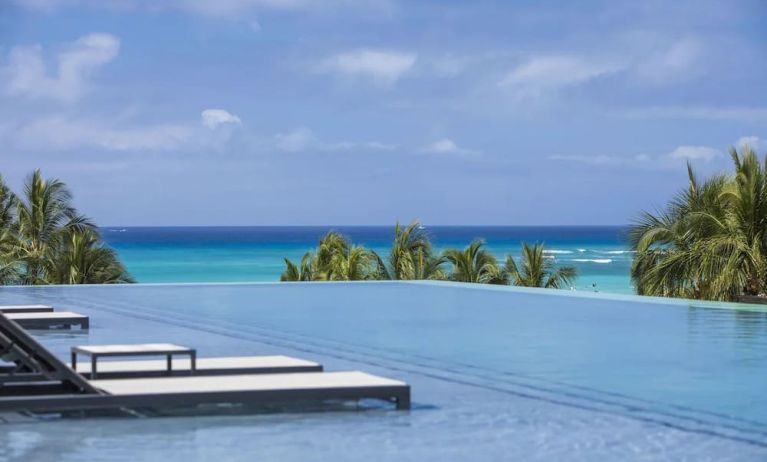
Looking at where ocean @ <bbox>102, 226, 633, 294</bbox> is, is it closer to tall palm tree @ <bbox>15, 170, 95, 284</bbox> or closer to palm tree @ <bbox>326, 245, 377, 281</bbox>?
palm tree @ <bbox>326, 245, 377, 281</bbox>

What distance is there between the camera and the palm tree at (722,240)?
49.0ft

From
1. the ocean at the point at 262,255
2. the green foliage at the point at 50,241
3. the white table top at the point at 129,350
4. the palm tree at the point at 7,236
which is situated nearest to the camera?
the white table top at the point at 129,350

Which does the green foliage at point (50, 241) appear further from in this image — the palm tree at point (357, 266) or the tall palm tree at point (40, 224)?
the palm tree at point (357, 266)

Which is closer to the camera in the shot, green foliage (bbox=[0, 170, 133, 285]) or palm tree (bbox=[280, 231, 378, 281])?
green foliage (bbox=[0, 170, 133, 285])

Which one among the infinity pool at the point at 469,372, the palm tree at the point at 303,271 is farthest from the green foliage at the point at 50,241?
the infinity pool at the point at 469,372

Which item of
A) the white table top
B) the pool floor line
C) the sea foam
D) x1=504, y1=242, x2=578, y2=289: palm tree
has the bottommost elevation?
the pool floor line

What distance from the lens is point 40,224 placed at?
24.9 meters

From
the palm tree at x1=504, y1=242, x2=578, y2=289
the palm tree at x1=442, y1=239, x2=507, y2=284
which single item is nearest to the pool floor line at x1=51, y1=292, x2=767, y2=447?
the palm tree at x1=442, y1=239, x2=507, y2=284

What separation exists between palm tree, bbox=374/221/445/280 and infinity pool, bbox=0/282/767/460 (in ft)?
27.9

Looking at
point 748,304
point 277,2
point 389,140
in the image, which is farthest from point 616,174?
point 748,304

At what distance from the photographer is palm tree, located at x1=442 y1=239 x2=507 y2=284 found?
24156 millimetres

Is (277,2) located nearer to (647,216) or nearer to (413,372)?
(647,216)

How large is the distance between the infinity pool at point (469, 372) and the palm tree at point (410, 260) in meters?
8.49

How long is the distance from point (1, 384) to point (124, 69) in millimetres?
68992
